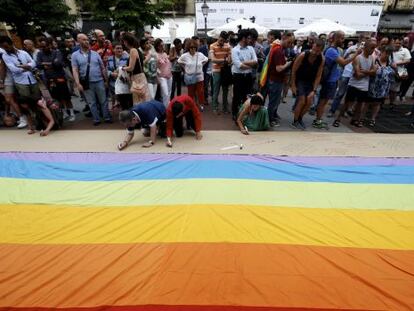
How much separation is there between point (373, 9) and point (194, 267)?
75.8ft

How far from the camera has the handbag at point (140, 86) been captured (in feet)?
16.7

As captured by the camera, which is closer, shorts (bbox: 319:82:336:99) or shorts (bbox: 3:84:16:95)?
shorts (bbox: 3:84:16:95)

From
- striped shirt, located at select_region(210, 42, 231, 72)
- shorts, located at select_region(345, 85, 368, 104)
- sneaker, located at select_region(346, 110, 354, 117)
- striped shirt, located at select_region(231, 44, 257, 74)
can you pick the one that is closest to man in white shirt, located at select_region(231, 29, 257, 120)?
striped shirt, located at select_region(231, 44, 257, 74)

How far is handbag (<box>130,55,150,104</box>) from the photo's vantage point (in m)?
5.10

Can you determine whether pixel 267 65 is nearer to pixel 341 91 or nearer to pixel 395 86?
pixel 341 91

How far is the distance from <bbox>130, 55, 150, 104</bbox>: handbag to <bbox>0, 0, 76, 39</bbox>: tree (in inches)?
408

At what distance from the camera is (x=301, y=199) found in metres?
3.11

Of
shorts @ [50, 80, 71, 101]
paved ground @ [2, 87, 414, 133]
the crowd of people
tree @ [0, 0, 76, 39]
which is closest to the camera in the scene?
the crowd of people

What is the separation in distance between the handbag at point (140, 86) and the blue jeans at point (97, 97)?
78cm

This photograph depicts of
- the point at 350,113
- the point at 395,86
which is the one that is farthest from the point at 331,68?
the point at 395,86

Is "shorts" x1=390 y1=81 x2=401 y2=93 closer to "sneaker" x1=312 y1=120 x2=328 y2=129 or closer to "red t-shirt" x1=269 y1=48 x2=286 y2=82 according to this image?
"sneaker" x1=312 y1=120 x2=328 y2=129

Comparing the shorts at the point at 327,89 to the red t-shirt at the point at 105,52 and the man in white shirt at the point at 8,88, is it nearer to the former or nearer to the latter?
the red t-shirt at the point at 105,52

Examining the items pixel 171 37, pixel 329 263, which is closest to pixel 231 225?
pixel 329 263

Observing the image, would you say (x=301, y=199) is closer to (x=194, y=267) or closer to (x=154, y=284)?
(x=194, y=267)
